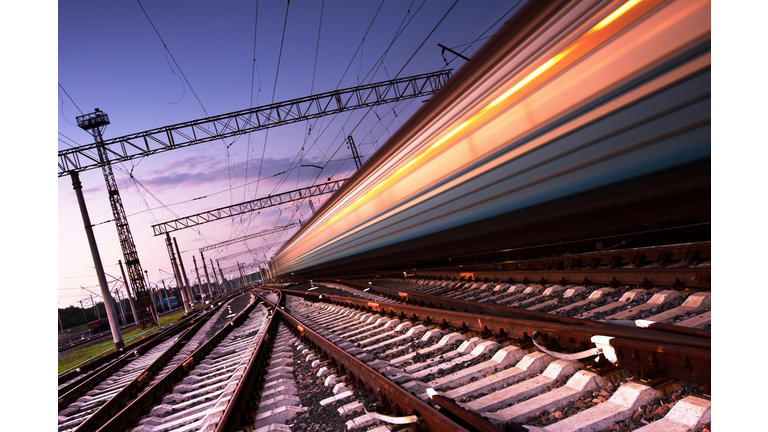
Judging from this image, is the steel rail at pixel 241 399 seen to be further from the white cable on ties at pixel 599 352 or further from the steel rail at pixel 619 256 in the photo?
the steel rail at pixel 619 256

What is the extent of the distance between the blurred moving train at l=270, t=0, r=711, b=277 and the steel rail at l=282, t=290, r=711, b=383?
1768 millimetres

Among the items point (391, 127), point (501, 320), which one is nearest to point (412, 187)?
point (501, 320)

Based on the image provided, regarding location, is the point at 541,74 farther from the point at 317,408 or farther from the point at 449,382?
the point at 317,408

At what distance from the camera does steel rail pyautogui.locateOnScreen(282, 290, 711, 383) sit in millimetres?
2072

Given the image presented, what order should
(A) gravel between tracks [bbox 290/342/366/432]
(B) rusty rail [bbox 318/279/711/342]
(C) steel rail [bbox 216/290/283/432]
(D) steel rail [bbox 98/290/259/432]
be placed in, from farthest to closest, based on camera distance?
(D) steel rail [bbox 98/290/259/432], (C) steel rail [bbox 216/290/283/432], (A) gravel between tracks [bbox 290/342/366/432], (B) rusty rail [bbox 318/279/711/342]

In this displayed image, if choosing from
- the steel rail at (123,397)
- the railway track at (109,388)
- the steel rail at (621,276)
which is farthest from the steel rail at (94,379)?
the steel rail at (621,276)

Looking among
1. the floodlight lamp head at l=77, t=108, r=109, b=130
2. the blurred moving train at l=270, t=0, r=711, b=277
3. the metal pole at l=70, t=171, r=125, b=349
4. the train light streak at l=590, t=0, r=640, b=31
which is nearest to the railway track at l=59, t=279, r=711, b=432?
the blurred moving train at l=270, t=0, r=711, b=277

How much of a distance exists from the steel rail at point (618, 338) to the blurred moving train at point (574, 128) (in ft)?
5.80

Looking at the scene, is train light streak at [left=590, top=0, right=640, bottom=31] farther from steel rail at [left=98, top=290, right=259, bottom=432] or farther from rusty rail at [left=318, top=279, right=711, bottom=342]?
steel rail at [left=98, top=290, right=259, bottom=432]

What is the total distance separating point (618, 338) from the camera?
2.47 metres

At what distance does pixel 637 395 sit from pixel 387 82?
18005 mm

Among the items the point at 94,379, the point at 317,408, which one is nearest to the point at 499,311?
the point at 317,408
